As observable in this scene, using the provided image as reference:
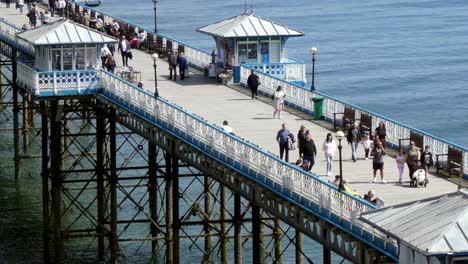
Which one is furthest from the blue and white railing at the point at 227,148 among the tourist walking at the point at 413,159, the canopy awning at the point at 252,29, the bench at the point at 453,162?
the canopy awning at the point at 252,29

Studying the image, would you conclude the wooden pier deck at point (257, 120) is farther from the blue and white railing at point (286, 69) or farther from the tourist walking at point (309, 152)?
the blue and white railing at point (286, 69)

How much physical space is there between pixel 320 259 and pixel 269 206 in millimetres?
15139

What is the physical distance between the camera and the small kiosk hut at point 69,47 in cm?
5828

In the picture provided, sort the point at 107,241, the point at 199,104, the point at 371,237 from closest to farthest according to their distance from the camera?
1. the point at 371,237
2. the point at 199,104
3. the point at 107,241

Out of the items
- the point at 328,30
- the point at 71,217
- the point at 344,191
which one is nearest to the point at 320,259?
the point at 71,217

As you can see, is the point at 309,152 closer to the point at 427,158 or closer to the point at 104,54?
the point at 427,158

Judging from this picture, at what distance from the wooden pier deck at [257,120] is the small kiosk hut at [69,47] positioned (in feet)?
9.46

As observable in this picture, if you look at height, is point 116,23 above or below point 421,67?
above

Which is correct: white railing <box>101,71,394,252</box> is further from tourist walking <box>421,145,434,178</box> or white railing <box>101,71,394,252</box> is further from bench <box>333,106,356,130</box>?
bench <box>333,106,356,130</box>

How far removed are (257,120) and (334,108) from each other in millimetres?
2764

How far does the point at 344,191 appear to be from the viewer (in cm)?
3784

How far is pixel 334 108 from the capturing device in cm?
5225

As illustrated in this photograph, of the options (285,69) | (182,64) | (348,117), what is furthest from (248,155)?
(182,64)

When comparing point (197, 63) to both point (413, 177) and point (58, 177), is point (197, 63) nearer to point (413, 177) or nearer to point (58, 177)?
point (58, 177)
